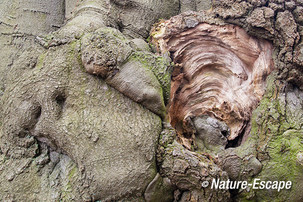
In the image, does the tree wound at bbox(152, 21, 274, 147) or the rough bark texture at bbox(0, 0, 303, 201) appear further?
the tree wound at bbox(152, 21, 274, 147)

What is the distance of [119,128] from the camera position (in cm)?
160

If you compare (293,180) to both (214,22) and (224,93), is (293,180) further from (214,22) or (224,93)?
(214,22)

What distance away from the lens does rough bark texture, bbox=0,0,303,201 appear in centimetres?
158

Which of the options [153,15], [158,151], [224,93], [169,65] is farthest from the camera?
[153,15]

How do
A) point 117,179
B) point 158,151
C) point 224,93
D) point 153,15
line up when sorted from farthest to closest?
point 153,15, point 224,93, point 158,151, point 117,179

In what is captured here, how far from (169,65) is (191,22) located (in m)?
0.53

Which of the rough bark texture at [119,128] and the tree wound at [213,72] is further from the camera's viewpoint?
the tree wound at [213,72]

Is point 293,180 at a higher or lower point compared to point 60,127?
lower

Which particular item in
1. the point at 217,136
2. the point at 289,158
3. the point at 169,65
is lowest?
the point at 217,136

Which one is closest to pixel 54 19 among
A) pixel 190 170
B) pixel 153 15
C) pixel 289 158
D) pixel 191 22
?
pixel 153 15

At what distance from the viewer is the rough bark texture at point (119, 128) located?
1581 millimetres

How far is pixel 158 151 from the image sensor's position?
1.64m

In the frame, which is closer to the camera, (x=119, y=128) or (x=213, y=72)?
(x=119, y=128)

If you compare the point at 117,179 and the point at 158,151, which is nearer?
the point at 117,179
